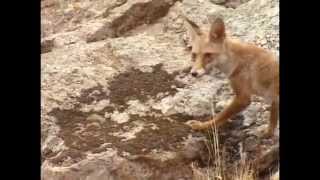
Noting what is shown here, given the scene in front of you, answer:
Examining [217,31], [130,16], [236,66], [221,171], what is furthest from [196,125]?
[130,16]

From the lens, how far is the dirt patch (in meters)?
4.24

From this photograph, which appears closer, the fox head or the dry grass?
the dry grass

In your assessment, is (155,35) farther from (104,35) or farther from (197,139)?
(197,139)

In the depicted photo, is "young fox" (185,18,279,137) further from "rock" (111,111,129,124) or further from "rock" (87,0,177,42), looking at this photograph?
"rock" (87,0,177,42)

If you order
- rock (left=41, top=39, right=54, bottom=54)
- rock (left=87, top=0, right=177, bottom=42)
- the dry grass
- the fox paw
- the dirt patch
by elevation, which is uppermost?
rock (left=87, top=0, right=177, bottom=42)

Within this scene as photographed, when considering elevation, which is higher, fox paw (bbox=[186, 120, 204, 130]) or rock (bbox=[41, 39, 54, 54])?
rock (bbox=[41, 39, 54, 54])

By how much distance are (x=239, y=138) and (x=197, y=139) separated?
252 millimetres

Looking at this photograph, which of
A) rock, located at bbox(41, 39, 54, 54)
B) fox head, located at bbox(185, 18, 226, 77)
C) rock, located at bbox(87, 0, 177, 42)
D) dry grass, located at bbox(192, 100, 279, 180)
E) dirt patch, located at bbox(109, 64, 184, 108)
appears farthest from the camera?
rock, located at bbox(87, 0, 177, 42)

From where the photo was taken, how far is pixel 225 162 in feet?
12.8

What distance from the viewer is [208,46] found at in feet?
13.3

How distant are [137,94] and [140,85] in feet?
0.28

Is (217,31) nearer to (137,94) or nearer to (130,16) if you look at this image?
(137,94)

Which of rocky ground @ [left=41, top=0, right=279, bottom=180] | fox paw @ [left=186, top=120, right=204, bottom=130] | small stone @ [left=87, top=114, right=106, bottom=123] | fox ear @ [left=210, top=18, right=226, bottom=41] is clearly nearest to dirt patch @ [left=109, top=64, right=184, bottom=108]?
rocky ground @ [left=41, top=0, right=279, bottom=180]

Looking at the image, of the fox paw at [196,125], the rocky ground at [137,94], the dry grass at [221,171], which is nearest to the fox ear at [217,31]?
the rocky ground at [137,94]
